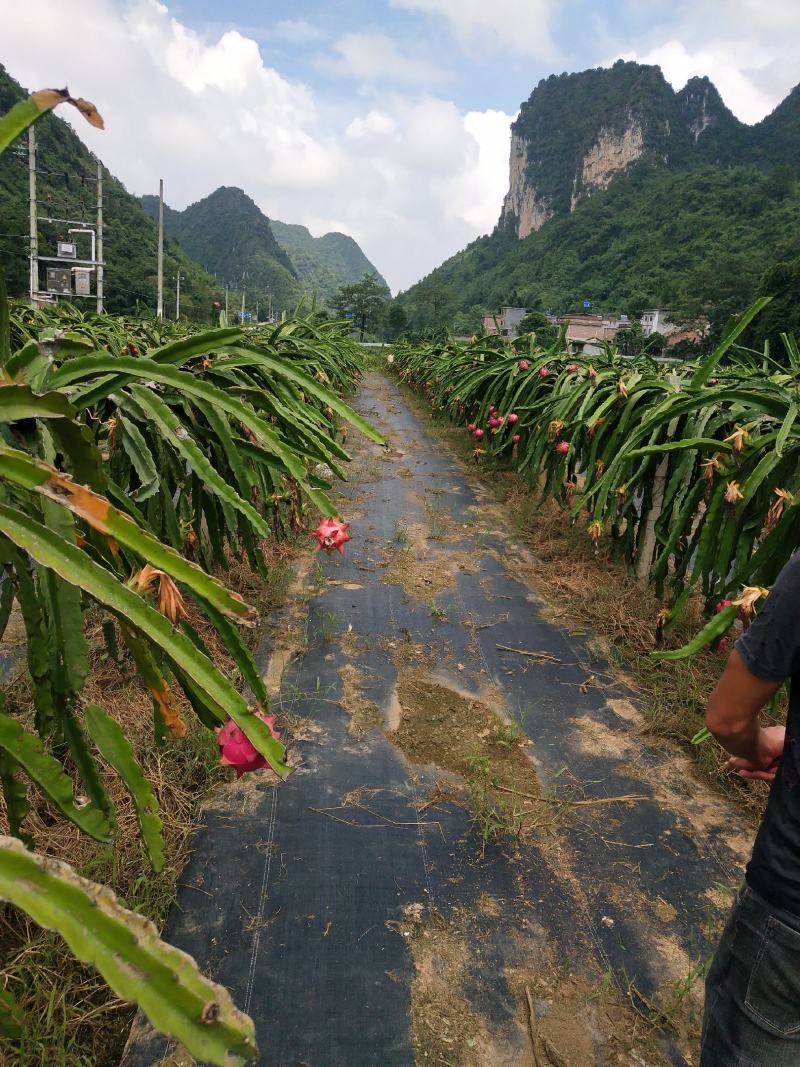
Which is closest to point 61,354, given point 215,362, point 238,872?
point 215,362

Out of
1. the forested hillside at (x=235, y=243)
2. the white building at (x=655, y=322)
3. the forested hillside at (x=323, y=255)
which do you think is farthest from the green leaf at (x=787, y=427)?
the forested hillside at (x=323, y=255)

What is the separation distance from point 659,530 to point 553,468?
57.8 inches

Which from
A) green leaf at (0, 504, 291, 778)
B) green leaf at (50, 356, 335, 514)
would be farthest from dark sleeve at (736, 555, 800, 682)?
green leaf at (50, 356, 335, 514)

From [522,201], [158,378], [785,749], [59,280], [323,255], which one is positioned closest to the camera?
[785,749]

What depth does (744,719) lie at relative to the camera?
102 centimetres

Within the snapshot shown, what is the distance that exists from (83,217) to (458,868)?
32.2 meters

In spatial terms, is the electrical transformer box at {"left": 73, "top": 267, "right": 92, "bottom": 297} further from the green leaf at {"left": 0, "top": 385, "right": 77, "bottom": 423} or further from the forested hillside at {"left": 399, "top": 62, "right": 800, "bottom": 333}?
the green leaf at {"left": 0, "top": 385, "right": 77, "bottom": 423}

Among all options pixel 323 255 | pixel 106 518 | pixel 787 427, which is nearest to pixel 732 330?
pixel 787 427

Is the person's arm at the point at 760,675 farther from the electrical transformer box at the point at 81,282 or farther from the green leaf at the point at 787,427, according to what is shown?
the electrical transformer box at the point at 81,282

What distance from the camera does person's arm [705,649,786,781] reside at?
38.4 inches

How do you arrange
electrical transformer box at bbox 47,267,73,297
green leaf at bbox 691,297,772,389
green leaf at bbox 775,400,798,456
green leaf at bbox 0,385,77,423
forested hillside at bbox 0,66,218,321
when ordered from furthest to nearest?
forested hillside at bbox 0,66,218,321, electrical transformer box at bbox 47,267,73,297, green leaf at bbox 691,297,772,389, green leaf at bbox 775,400,798,456, green leaf at bbox 0,385,77,423

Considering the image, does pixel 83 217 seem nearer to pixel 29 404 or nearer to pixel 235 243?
pixel 29 404

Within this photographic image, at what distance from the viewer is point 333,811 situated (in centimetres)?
191

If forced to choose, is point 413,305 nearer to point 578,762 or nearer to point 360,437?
point 360,437
